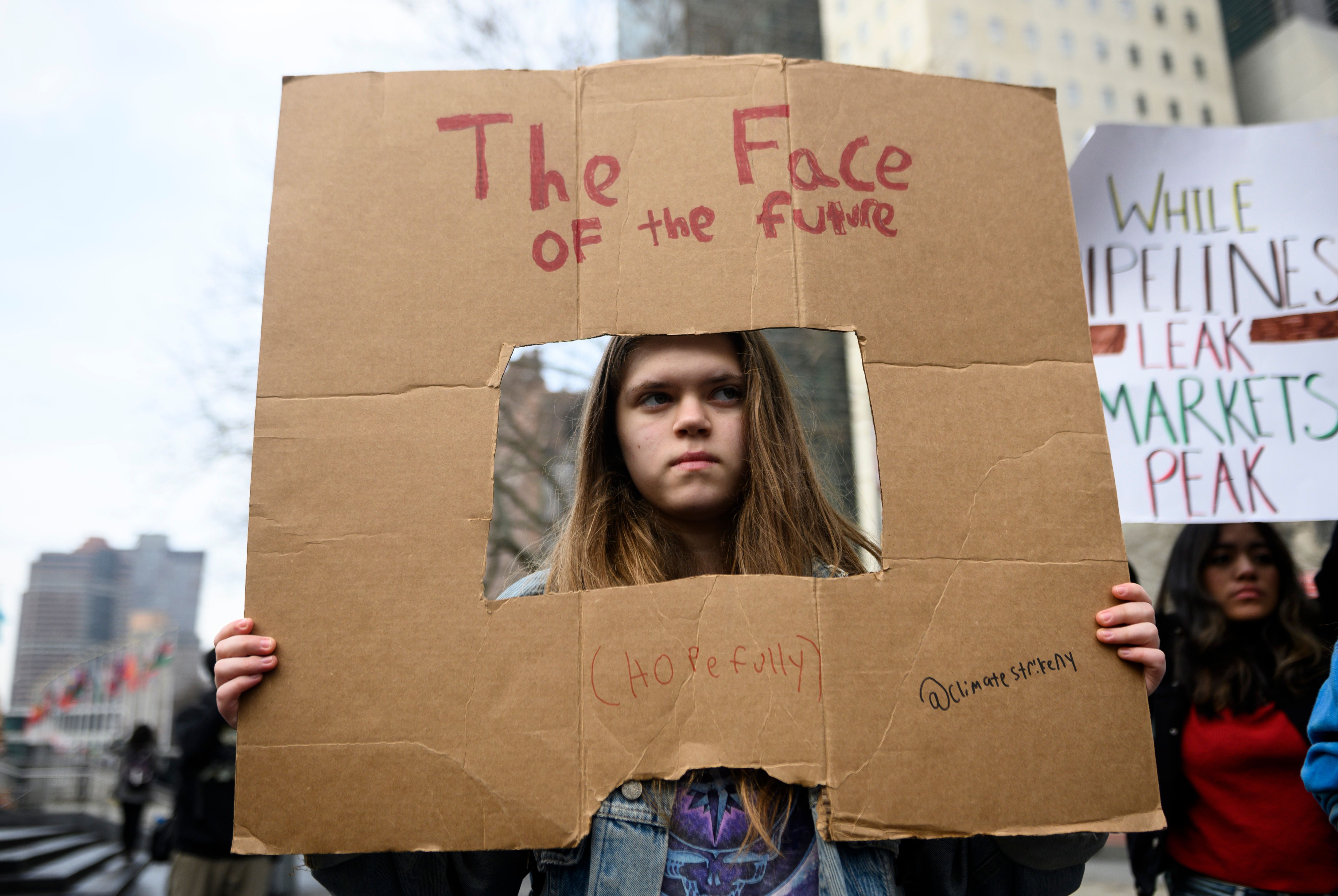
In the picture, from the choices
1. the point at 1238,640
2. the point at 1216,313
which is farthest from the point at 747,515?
the point at 1238,640

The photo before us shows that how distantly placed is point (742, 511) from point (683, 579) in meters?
0.23

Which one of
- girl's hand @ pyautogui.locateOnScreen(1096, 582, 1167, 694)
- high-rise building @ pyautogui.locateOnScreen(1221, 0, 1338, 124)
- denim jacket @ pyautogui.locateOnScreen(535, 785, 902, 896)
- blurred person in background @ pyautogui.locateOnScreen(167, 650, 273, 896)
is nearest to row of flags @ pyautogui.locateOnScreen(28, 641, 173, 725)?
blurred person in background @ pyautogui.locateOnScreen(167, 650, 273, 896)

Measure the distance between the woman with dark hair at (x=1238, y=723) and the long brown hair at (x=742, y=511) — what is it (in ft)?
3.92

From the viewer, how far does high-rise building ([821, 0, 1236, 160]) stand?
2617cm

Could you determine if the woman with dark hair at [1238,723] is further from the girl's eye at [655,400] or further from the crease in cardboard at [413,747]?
the crease in cardboard at [413,747]

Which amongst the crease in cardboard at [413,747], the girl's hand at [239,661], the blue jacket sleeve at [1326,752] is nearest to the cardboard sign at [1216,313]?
the blue jacket sleeve at [1326,752]

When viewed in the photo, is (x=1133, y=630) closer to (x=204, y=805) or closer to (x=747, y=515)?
(x=747, y=515)

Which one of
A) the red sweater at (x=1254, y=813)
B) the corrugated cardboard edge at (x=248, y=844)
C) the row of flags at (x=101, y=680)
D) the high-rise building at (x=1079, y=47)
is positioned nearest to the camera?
the corrugated cardboard edge at (x=248, y=844)

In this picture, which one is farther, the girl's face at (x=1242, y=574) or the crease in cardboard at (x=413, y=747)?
the girl's face at (x=1242, y=574)

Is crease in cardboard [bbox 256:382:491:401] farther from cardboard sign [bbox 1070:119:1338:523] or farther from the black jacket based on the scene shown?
the black jacket

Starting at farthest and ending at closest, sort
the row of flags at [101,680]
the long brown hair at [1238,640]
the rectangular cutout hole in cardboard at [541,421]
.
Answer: the row of flags at [101,680], the rectangular cutout hole in cardboard at [541,421], the long brown hair at [1238,640]

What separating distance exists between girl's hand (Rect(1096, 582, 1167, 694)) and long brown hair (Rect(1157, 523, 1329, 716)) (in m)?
1.17

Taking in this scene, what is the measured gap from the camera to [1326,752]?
122 centimetres

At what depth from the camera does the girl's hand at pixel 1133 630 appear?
1010mm
